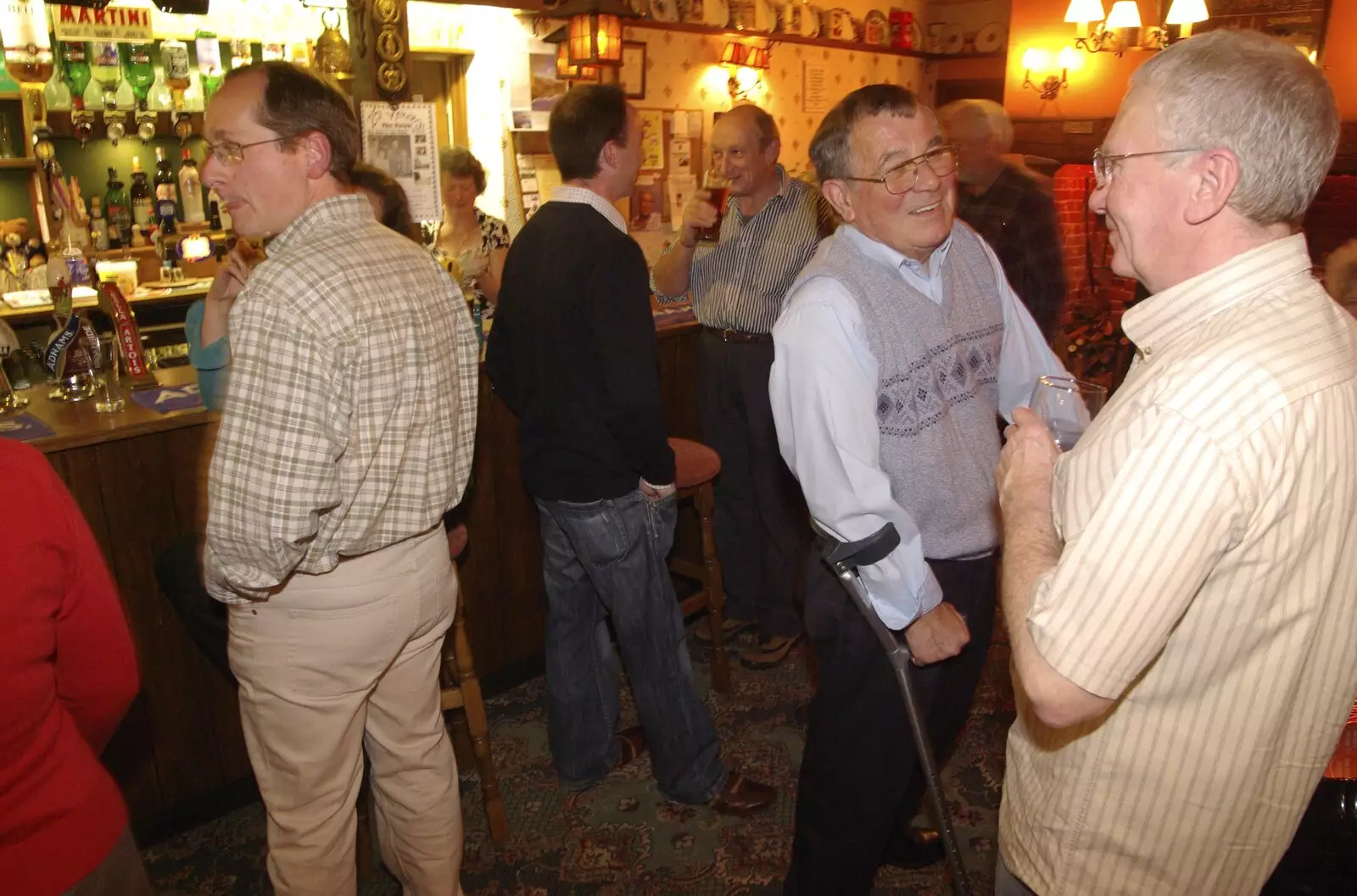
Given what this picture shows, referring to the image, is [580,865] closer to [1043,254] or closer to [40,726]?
A: [40,726]

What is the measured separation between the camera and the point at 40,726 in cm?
126

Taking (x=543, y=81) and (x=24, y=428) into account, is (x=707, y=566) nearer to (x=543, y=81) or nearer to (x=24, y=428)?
(x=24, y=428)

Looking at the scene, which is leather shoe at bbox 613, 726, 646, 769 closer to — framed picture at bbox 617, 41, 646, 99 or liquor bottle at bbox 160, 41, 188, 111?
liquor bottle at bbox 160, 41, 188, 111

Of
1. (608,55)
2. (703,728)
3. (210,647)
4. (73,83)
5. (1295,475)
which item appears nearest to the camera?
(1295,475)

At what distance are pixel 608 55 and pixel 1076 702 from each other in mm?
5490

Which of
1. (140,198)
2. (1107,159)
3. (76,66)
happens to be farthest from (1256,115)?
(140,198)

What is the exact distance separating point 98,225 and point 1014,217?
Answer: 5089 millimetres

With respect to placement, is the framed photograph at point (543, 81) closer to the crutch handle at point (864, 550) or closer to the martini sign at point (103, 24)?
the martini sign at point (103, 24)

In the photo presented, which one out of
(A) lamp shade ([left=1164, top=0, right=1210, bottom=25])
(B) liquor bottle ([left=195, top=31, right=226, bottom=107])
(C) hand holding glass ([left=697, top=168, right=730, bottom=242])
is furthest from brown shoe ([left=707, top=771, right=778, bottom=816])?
(A) lamp shade ([left=1164, top=0, right=1210, bottom=25])

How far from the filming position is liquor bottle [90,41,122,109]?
530 centimetres

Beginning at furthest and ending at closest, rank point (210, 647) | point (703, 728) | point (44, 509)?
point (703, 728) < point (210, 647) < point (44, 509)

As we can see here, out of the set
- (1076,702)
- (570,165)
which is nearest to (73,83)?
(570,165)

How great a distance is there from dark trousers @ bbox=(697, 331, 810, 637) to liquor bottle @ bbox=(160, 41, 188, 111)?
3.76 metres

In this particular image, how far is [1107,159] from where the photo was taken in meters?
1.14
